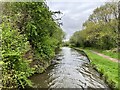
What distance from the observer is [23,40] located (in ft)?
30.0

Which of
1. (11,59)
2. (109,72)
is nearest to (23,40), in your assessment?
(11,59)

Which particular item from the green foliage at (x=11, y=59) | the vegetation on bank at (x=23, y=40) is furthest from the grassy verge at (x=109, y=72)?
the green foliage at (x=11, y=59)

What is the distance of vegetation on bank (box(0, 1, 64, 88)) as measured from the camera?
760cm

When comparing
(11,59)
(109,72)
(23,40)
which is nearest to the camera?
(11,59)

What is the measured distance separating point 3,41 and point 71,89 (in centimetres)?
431

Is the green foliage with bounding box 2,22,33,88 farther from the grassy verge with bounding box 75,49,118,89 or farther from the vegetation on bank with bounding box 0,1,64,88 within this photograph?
the grassy verge with bounding box 75,49,118,89

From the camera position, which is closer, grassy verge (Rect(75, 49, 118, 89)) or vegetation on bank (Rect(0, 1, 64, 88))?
vegetation on bank (Rect(0, 1, 64, 88))

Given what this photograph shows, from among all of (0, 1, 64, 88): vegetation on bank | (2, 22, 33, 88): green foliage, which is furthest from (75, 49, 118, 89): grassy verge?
(2, 22, 33, 88): green foliage

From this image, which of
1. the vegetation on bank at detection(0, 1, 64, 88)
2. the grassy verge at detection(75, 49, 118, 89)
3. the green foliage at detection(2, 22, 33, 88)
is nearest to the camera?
the green foliage at detection(2, 22, 33, 88)

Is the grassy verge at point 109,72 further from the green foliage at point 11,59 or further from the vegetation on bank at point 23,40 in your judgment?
the green foliage at point 11,59

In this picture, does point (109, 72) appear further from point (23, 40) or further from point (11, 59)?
point (11, 59)

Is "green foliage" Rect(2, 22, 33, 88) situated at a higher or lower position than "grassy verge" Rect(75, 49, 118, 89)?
higher

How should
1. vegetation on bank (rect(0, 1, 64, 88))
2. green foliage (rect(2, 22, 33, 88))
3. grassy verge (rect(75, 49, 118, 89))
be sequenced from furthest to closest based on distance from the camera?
grassy verge (rect(75, 49, 118, 89)) < vegetation on bank (rect(0, 1, 64, 88)) < green foliage (rect(2, 22, 33, 88))

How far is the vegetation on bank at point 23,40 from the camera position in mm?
7602
